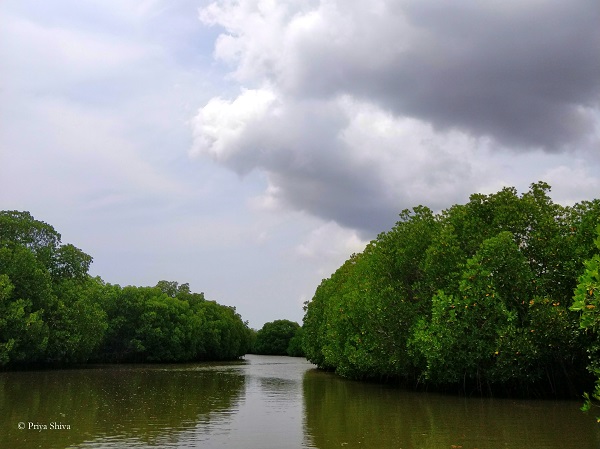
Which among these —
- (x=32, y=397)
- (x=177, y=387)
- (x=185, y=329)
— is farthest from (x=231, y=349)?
(x=32, y=397)

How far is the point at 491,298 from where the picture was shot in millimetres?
35594

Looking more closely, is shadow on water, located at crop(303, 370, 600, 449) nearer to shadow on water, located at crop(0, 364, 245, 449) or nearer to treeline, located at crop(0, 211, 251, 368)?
shadow on water, located at crop(0, 364, 245, 449)

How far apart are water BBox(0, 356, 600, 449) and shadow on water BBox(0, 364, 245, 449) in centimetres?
4

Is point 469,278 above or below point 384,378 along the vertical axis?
above

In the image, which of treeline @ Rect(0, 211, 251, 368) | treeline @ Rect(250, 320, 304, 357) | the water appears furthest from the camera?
treeline @ Rect(250, 320, 304, 357)

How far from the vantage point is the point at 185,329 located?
104m

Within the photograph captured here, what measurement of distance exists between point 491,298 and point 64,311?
47940 millimetres

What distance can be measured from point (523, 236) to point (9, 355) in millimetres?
50580

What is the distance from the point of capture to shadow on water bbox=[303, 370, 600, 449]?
807 inches

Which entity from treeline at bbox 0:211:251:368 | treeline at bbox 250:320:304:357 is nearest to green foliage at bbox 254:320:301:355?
treeline at bbox 250:320:304:357

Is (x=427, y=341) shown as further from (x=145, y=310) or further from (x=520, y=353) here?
(x=145, y=310)

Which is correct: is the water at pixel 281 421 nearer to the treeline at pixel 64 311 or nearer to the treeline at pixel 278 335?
the treeline at pixel 64 311

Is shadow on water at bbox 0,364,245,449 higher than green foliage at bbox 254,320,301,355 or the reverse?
the reverse

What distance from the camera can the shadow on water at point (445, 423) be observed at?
20.5m
